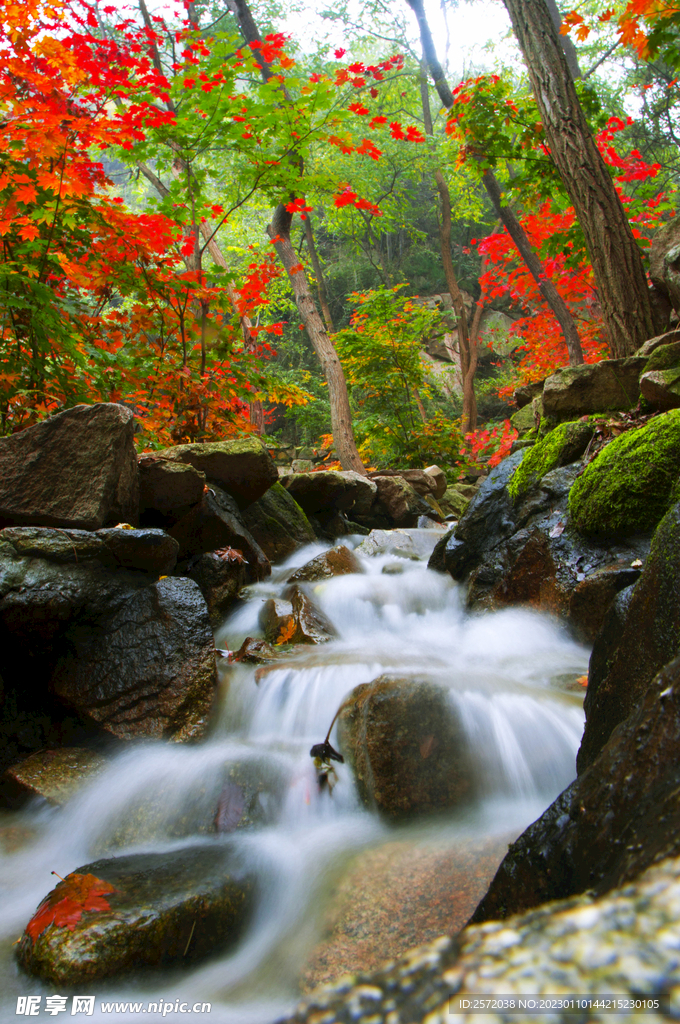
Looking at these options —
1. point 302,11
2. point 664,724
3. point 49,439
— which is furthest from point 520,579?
point 302,11

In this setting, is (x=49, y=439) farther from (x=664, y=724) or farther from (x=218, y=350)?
(x=664, y=724)

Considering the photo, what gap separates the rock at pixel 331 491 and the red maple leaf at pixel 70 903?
596cm

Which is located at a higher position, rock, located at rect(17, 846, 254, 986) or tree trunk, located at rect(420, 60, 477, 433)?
tree trunk, located at rect(420, 60, 477, 433)

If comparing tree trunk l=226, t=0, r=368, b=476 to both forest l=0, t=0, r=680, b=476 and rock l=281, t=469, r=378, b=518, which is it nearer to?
forest l=0, t=0, r=680, b=476

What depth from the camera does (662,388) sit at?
12.2ft

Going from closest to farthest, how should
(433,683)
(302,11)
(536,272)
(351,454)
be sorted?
1. (433,683)
2. (536,272)
3. (351,454)
4. (302,11)

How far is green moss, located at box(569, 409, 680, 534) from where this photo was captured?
10.5 ft

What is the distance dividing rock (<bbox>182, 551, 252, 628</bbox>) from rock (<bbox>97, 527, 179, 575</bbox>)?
0.92 metres

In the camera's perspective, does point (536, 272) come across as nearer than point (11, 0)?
No

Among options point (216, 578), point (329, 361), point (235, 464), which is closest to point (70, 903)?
point (216, 578)

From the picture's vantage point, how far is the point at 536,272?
26.3 ft

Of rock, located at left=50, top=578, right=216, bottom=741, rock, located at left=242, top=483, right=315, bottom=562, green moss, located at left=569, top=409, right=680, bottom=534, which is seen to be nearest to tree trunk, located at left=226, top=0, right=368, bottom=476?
rock, located at left=242, top=483, right=315, bottom=562

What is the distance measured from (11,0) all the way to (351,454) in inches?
275

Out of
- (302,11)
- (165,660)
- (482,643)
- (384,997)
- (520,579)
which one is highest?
(302,11)
